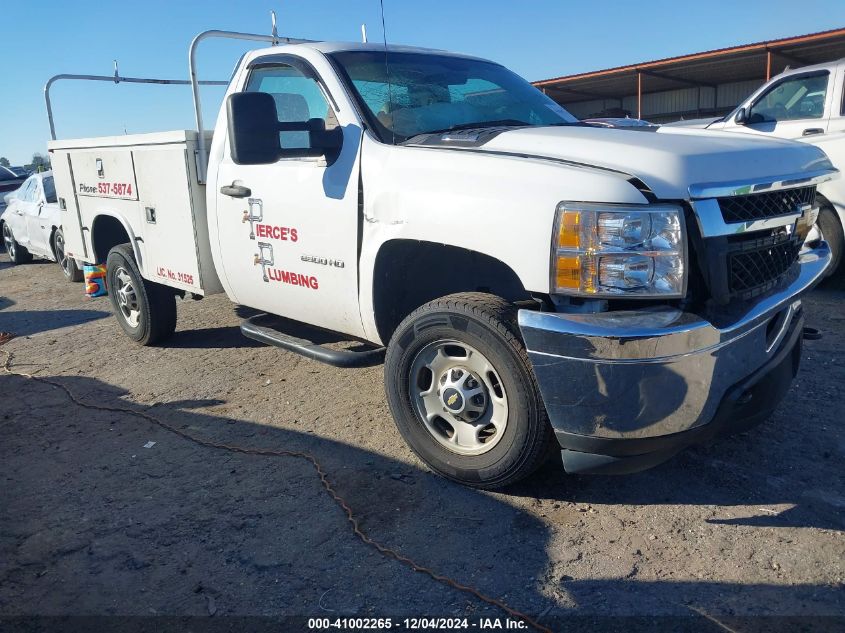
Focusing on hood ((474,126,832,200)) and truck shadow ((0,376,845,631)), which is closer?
truck shadow ((0,376,845,631))

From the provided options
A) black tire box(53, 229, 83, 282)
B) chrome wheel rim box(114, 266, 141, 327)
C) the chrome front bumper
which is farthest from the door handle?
black tire box(53, 229, 83, 282)

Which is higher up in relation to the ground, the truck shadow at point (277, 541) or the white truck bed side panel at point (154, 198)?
the white truck bed side panel at point (154, 198)

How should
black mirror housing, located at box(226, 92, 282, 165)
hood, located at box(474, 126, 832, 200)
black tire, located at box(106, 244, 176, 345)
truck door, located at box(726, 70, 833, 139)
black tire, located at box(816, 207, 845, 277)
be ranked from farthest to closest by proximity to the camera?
truck door, located at box(726, 70, 833, 139)
black tire, located at box(816, 207, 845, 277)
black tire, located at box(106, 244, 176, 345)
black mirror housing, located at box(226, 92, 282, 165)
hood, located at box(474, 126, 832, 200)

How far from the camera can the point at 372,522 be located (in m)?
3.15

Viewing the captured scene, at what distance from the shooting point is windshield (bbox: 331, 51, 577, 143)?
3.78 meters

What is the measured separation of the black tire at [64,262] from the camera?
9.88 meters

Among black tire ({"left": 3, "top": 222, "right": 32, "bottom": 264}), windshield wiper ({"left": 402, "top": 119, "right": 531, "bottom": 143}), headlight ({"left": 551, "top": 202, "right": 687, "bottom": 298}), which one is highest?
windshield wiper ({"left": 402, "top": 119, "right": 531, "bottom": 143})

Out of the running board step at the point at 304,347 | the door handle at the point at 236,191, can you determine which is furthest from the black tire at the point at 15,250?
the door handle at the point at 236,191

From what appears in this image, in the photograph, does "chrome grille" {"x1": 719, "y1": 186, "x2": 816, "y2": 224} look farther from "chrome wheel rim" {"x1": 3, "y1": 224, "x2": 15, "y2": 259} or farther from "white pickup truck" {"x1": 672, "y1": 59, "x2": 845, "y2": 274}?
"chrome wheel rim" {"x1": 3, "y1": 224, "x2": 15, "y2": 259}

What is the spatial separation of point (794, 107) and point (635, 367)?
635 cm

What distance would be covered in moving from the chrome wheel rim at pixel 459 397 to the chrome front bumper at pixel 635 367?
39 cm

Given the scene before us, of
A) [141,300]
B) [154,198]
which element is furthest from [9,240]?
[154,198]

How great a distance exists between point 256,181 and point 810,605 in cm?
344

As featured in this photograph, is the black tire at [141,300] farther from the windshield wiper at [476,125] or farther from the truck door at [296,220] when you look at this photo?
the windshield wiper at [476,125]
